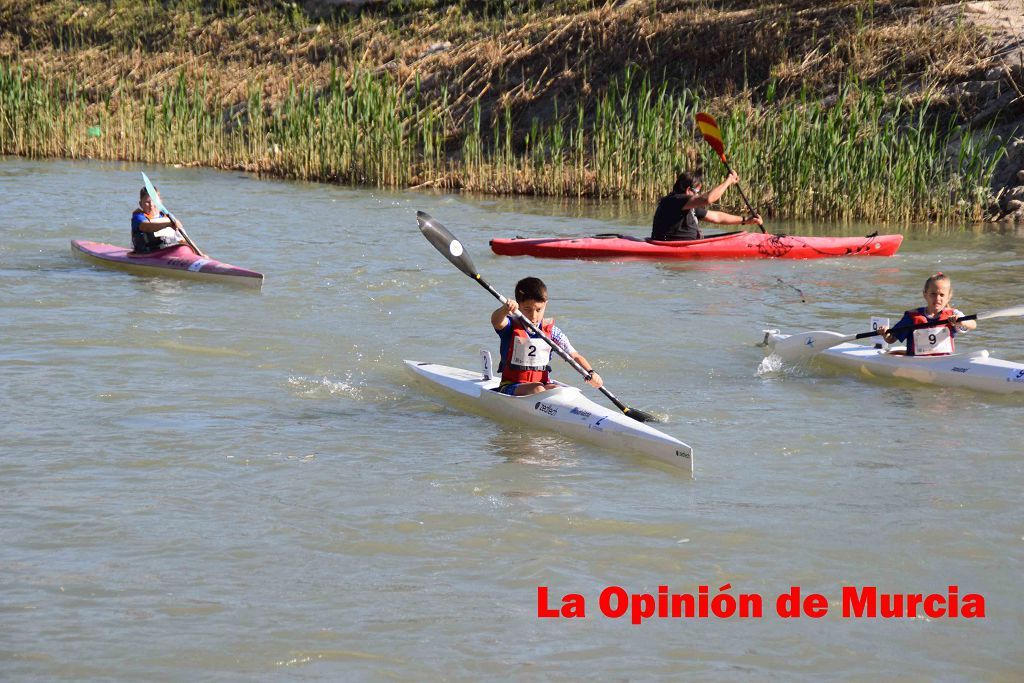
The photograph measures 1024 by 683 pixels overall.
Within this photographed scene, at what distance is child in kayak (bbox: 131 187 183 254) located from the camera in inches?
415

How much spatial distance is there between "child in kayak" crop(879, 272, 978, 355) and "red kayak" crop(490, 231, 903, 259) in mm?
4551

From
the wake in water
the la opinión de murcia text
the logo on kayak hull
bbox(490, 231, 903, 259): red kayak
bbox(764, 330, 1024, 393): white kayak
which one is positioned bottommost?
the la opinión de murcia text

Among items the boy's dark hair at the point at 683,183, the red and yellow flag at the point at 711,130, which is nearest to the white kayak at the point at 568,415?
the boy's dark hair at the point at 683,183

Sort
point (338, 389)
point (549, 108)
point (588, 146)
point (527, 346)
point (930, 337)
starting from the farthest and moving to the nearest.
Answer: point (549, 108), point (588, 146), point (930, 337), point (338, 389), point (527, 346)

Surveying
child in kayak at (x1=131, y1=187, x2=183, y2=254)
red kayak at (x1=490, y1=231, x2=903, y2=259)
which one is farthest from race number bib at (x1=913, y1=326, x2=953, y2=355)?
child in kayak at (x1=131, y1=187, x2=183, y2=254)

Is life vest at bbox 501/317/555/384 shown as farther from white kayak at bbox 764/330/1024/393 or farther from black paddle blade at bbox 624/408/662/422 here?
white kayak at bbox 764/330/1024/393

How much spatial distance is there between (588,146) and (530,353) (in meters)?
14.2

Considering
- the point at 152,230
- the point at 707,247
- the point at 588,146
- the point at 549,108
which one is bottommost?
the point at 707,247

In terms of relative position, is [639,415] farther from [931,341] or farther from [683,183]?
[683,183]

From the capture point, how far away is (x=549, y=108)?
21.4 m

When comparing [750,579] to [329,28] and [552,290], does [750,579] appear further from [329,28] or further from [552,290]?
[329,28]

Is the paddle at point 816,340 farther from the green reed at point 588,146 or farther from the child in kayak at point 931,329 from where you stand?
the green reed at point 588,146

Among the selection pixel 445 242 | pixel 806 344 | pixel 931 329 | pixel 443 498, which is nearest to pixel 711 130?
pixel 806 344

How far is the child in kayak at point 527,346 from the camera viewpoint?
19.8 feet
